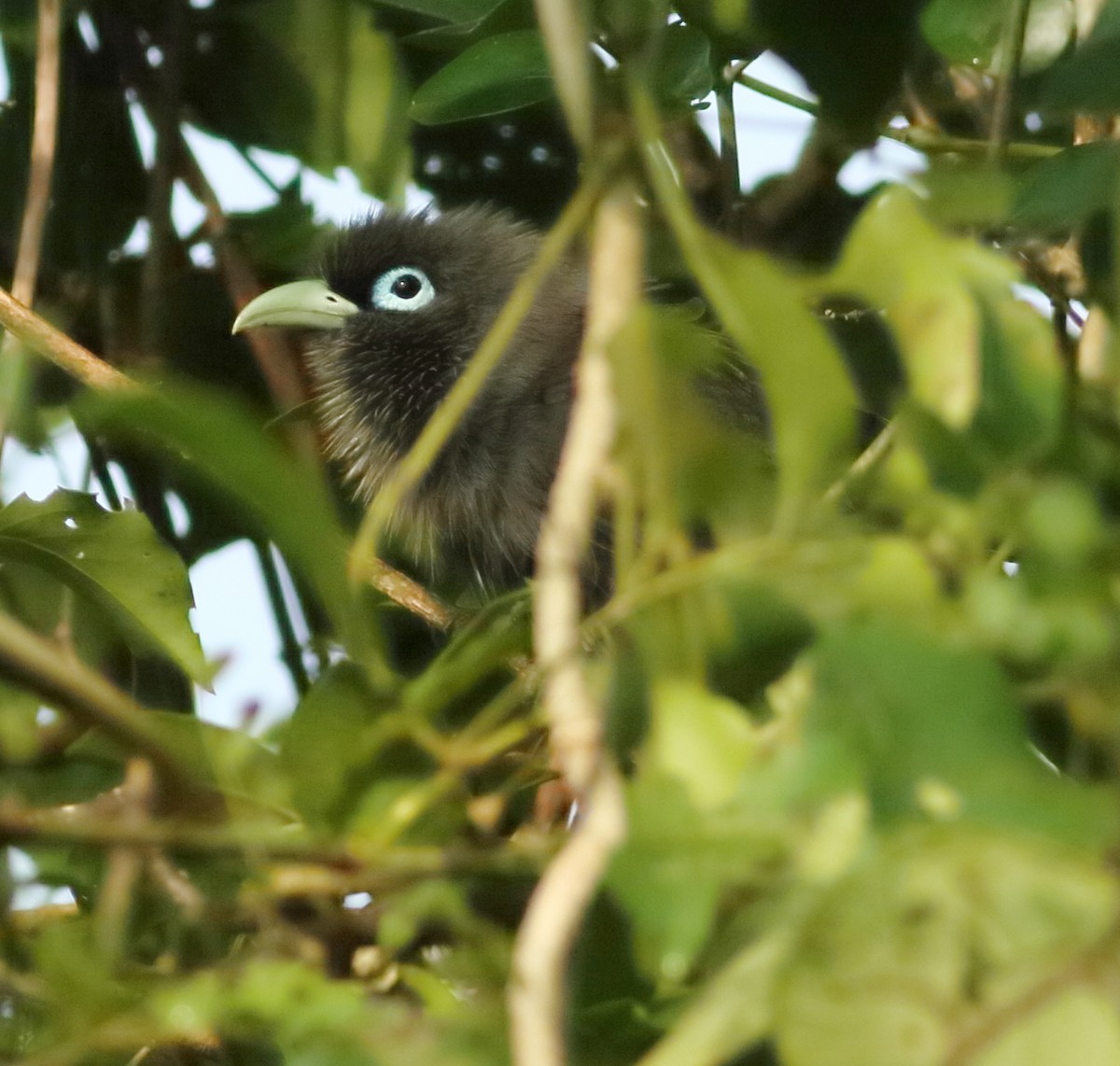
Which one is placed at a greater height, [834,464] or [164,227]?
[834,464]

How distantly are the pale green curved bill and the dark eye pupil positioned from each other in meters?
0.10

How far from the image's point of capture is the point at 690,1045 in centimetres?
66

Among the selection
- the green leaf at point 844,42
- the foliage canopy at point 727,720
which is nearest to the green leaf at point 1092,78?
the foliage canopy at point 727,720

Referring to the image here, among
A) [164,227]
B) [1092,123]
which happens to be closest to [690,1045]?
[1092,123]

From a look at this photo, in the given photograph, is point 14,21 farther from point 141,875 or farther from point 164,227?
point 141,875

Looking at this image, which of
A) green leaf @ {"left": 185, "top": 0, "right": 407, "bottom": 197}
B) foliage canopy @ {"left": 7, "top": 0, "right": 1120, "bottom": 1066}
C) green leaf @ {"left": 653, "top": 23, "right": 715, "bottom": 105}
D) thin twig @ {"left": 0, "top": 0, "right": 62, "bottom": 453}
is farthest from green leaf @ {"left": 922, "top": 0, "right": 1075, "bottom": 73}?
thin twig @ {"left": 0, "top": 0, "right": 62, "bottom": 453}

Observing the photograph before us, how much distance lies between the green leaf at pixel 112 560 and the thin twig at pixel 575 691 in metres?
0.60

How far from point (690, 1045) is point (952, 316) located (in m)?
0.34

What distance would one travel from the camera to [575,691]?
803 millimetres

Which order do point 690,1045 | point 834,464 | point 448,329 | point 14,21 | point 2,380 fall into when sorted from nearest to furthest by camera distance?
1. point 690,1045
2. point 834,464
3. point 2,380
4. point 14,21
5. point 448,329

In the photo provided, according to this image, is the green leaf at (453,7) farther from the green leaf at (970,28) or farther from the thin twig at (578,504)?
the thin twig at (578,504)

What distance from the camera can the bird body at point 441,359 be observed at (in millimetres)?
2738

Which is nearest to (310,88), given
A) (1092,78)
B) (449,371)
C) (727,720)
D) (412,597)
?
(412,597)

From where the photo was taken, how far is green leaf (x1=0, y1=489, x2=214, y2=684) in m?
1.40
